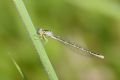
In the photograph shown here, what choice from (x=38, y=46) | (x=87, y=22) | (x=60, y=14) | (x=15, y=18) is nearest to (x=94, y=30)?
(x=87, y=22)

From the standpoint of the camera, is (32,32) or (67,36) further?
(67,36)

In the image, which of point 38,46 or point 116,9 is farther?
point 116,9

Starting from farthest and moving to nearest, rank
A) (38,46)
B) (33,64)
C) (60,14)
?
1. (60,14)
2. (33,64)
3. (38,46)

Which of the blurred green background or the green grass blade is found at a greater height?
the green grass blade

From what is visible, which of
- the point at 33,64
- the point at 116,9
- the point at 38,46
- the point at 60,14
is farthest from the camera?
the point at 60,14

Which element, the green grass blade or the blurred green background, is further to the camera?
the blurred green background

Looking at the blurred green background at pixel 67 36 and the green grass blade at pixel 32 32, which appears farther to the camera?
the blurred green background at pixel 67 36

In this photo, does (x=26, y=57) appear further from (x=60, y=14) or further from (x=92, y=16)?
(x=92, y=16)

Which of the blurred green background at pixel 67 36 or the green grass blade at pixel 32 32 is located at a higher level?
the green grass blade at pixel 32 32
